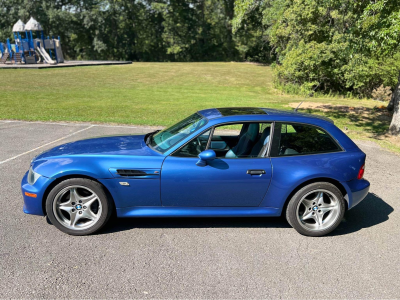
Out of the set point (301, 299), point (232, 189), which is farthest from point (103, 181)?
point (301, 299)

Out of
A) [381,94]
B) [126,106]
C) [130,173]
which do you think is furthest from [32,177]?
[381,94]

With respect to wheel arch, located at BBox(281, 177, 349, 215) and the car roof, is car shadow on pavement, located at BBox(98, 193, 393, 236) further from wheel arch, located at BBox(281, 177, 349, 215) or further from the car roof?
the car roof

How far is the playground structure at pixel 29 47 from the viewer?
37.1 m

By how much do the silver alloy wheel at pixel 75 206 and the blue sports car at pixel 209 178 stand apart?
0.04 feet

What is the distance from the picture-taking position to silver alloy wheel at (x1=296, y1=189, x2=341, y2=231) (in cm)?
414

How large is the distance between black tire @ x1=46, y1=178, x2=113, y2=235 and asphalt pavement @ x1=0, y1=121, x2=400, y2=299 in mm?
88

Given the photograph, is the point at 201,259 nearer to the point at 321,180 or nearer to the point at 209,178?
the point at 209,178

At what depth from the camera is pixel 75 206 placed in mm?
3920

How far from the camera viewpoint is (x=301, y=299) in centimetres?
302

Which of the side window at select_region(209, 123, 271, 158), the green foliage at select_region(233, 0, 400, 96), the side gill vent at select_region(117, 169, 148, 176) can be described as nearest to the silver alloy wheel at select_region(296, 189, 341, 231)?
the side window at select_region(209, 123, 271, 158)

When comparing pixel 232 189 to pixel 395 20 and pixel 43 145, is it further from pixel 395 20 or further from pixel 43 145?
pixel 395 20

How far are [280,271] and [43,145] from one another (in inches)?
257

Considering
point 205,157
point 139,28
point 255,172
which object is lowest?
point 255,172

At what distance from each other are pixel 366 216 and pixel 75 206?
3893mm
